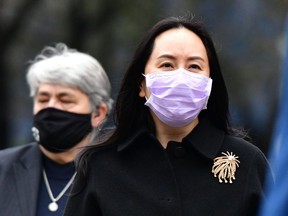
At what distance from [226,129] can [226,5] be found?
33.7 feet

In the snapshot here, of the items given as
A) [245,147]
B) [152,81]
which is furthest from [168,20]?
[245,147]

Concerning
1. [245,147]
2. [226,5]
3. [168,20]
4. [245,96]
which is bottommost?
[245,96]

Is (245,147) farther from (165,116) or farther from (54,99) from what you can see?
(54,99)

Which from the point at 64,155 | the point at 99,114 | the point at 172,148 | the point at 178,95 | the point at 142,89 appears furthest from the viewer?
the point at 99,114

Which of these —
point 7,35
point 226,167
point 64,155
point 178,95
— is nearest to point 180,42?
point 178,95

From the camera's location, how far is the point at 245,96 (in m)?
15.7

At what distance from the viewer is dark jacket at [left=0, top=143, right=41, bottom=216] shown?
209 inches

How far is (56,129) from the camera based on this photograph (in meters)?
5.73

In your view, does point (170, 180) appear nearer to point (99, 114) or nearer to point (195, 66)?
point (195, 66)

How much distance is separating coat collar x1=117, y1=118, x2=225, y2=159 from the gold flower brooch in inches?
1.5

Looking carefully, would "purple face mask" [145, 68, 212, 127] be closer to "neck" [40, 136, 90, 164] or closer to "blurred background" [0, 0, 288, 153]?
"neck" [40, 136, 90, 164]

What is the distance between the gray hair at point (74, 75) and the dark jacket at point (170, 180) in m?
1.63

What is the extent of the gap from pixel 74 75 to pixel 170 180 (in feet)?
6.56

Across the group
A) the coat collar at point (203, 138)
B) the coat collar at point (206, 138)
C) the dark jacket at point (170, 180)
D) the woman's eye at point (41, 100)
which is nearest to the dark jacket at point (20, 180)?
the woman's eye at point (41, 100)
